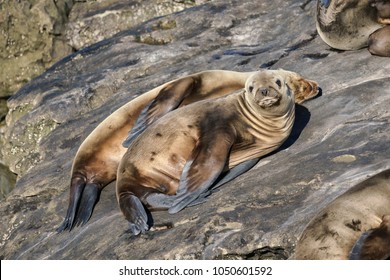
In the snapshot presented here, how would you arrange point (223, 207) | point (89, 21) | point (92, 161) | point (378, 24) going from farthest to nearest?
point (89, 21) → point (378, 24) → point (92, 161) → point (223, 207)

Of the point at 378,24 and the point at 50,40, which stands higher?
the point at 378,24

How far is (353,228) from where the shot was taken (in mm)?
5590

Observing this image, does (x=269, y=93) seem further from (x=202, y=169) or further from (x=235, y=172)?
(x=202, y=169)

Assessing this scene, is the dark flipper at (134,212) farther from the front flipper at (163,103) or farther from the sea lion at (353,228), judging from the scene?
the sea lion at (353,228)

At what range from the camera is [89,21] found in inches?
567

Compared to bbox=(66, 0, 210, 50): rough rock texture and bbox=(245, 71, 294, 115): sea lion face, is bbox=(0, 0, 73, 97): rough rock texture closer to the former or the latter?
bbox=(66, 0, 210, 50): rough rock texture

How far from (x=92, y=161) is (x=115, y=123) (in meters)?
0.43

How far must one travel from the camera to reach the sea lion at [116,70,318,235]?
7328mm

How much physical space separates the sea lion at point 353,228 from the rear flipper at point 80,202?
8.87ft

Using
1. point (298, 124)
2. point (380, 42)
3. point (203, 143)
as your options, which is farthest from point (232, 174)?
Result: point (380, 42)

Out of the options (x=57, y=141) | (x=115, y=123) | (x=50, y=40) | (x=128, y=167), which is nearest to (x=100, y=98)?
(x=57, y=141)

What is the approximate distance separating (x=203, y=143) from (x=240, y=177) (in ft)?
1.32

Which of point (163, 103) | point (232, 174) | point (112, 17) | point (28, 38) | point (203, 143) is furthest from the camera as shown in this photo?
point (28, 38)
